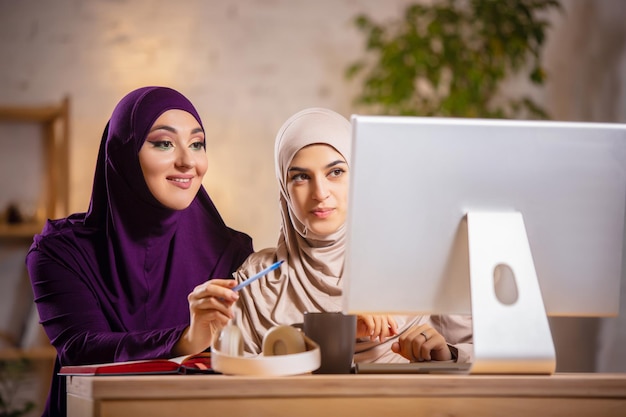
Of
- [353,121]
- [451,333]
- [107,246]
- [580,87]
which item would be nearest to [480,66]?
[580,87]

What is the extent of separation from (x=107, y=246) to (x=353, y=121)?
A: 0.83 meters

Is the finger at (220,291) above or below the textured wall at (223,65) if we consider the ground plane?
below

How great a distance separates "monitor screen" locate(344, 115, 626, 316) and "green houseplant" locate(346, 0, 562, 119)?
1947mm

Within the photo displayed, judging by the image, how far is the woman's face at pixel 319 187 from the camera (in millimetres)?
1714

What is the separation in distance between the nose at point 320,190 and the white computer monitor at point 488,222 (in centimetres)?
47

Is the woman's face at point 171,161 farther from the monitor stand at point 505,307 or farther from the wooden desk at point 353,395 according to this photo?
the monitor stand at point 505,307

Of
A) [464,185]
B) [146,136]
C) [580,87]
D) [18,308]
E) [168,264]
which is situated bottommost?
[18,308]

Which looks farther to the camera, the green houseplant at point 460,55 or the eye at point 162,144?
the green houseplant at point 460,55

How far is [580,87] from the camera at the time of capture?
3.44 meters

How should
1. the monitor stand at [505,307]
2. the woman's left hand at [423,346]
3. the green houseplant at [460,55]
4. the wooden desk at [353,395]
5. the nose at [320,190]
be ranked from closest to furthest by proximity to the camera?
the wooden desk at [353,395] → the monitor stand at [505,307] → the woman's left hand at [423,346] → the nose at [320,190] → the green houseplant at [460,55]

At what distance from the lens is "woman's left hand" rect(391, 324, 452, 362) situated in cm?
150

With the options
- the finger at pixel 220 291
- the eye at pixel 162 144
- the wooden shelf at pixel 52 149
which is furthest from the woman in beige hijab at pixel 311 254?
the wooden shelf at pixel 52 149

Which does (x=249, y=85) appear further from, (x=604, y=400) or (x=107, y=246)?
(x=604, y=400)

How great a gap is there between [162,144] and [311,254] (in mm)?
423
